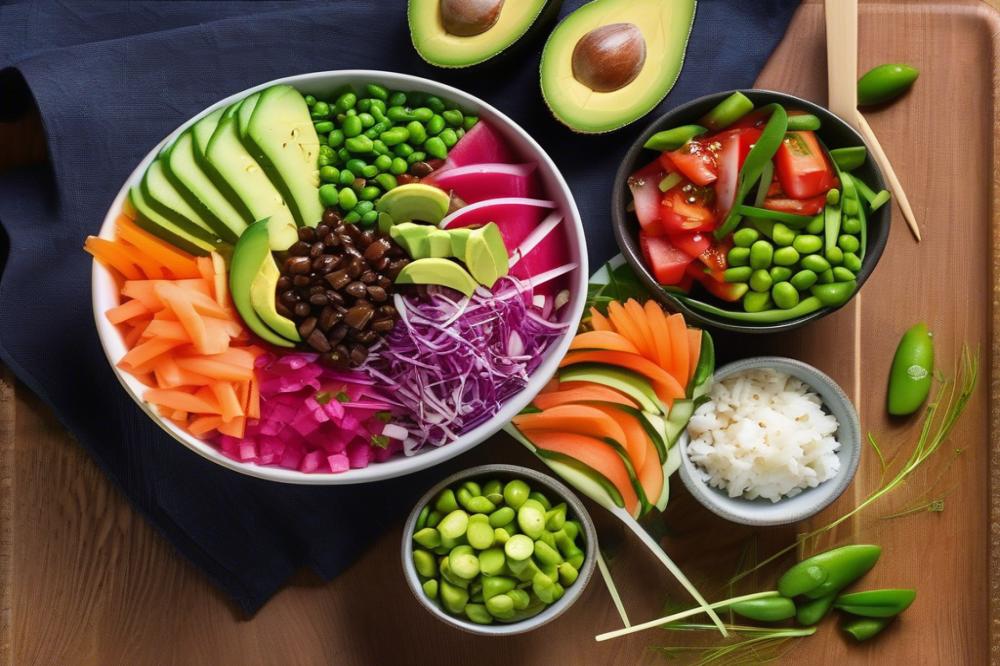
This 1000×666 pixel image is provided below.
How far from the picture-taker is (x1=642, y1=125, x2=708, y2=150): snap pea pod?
88.9 inches

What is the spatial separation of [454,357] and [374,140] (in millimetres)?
563

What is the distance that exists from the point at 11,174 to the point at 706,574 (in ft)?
7.11

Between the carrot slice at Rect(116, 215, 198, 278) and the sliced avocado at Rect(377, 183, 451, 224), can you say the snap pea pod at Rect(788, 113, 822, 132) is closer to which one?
the sliced avocado at Rect(377, 183, 451, 224)

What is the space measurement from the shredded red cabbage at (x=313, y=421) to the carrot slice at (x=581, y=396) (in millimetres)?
381

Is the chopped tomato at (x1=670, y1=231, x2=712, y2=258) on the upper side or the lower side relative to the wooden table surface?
upper

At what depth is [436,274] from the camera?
6.80 ft

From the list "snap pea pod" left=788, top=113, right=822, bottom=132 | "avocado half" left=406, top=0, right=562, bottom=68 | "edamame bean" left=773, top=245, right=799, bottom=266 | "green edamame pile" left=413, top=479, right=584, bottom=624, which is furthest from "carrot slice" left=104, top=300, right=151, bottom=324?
"snap pea pod" left=788, top=113, right=822, bottom=132

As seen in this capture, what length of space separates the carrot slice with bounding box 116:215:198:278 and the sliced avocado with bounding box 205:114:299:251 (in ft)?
0.61

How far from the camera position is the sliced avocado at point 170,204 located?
2.03 meters

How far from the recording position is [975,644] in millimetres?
2490

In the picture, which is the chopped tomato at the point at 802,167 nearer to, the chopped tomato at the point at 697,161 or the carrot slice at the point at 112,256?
the chopped tomato at the point at 697,161

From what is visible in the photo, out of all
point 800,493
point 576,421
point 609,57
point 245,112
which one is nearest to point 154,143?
point 245,112

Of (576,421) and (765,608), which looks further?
(765,608)

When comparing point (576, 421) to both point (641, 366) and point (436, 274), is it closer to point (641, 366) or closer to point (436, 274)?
point (641, 366)
